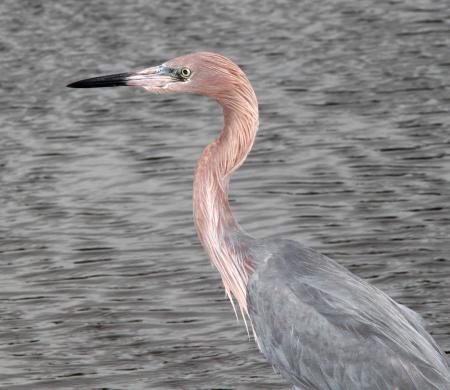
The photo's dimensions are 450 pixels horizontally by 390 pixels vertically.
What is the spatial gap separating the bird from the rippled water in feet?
5.15

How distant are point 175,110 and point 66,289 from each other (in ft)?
18.0

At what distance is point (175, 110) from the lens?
17.1 metres

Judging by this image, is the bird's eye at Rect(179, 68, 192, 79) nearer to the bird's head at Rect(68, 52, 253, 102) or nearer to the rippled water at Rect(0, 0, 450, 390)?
the bird's head at Rect(68, 52, 253, 102)

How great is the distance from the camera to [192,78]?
30.0 feet

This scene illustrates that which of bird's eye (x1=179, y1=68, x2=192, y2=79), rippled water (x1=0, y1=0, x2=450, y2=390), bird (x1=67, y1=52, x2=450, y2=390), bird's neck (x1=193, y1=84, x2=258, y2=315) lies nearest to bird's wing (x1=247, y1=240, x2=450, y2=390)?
bird (x1=67, y1=52, x2=450, y2=390)

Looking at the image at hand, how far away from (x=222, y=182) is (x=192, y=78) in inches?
28.3

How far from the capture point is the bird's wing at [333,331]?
7715mm

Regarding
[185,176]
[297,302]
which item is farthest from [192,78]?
[185,176]

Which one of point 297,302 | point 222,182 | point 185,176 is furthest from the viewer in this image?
point 185,176

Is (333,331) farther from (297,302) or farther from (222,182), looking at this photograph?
(222,182)

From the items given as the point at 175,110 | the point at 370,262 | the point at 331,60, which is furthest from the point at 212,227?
the point at 331,60

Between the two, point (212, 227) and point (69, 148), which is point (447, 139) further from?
point (212, 227)

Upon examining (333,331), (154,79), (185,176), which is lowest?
(185,176)

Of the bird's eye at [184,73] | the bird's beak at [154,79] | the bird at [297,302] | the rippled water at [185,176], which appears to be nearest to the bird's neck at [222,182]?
the bird at [297,302]
